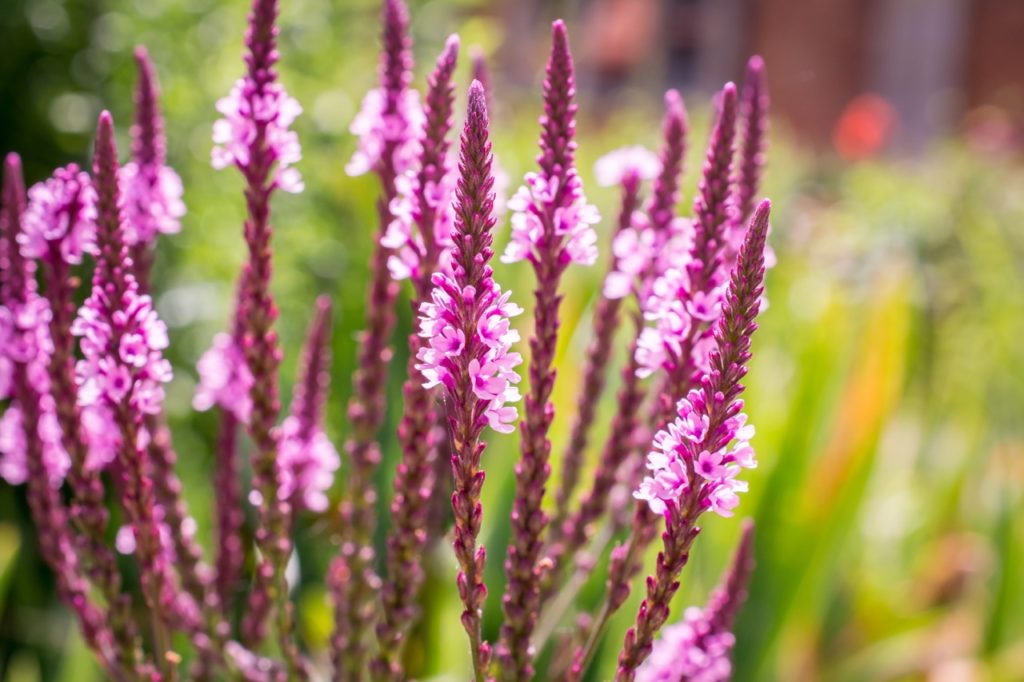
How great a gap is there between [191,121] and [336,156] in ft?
1.12

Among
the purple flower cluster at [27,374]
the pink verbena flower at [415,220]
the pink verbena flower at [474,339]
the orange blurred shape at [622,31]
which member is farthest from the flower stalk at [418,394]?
the orange blurred shape at [622,31]

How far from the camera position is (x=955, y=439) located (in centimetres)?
329

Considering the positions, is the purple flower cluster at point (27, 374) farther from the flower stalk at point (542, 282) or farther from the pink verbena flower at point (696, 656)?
→ the pink verbena flower at point (696, 656)

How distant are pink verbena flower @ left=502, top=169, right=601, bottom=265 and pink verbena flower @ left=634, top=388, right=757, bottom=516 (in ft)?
0.50

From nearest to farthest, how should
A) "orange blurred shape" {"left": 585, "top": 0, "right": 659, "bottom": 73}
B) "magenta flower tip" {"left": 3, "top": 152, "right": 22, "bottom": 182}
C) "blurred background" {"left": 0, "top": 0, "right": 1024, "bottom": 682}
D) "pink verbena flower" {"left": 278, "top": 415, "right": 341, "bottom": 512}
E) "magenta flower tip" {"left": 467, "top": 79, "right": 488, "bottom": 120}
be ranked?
1. "magenta flower tip" {"left": 467, "top": 79, "right": 488, "bottom": 120}
2. "magenta flower tip" {"left": 3, "top": 152, "right": 22, "bottom": 182}
3. "pink verbena flower" {"left": 278, "top": 415, "right": 341, "bottom": 512}
4. "blurred background" {"left": 0, "top": 0, "right": 1024, "bottom": 682}
5. "orange blurred shape" {"left": 585, "top": 0, "right": 659, "bottom": 73}

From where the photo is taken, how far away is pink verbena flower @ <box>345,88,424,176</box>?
0.81 metres

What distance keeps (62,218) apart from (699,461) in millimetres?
464

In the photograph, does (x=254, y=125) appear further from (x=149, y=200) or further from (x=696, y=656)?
(x=696, y=656)

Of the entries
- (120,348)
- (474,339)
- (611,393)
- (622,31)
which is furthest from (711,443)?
(622,31)

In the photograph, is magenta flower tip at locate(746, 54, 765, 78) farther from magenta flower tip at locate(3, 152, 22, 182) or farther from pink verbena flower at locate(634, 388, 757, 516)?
magenta flower tip at locate(3, 152, 22, 182)

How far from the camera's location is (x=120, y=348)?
0.66 metres

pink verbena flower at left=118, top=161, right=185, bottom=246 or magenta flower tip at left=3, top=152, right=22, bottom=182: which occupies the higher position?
Result: magenta flower tip at left=3, top=152, right=22, bottom=182

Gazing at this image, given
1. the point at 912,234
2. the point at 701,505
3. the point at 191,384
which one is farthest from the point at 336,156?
the point at 912,234

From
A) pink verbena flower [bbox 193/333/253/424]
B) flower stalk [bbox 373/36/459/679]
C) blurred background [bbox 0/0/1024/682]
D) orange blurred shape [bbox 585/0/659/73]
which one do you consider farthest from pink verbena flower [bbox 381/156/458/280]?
orange blurred shape [bbox 585/0/659/73]
